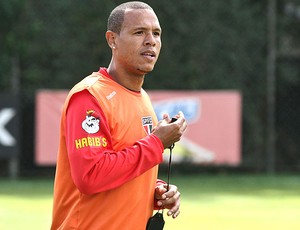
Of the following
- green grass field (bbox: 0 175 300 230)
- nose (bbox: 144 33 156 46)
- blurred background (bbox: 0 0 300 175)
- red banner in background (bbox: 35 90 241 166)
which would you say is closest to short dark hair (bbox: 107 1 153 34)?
nose (bbox: 144 33 156 46)

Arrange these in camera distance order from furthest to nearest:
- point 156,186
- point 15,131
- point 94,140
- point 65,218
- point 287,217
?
1. point 15,131
2. point 287,217
3. point 156,186
4. point 65,218
5. point 94,140

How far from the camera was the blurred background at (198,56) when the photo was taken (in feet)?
51.2

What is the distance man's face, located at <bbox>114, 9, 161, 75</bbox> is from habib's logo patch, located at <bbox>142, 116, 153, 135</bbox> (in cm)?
23

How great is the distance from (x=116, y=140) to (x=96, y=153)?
18cm

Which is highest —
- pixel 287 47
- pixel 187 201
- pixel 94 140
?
pixel 287 47

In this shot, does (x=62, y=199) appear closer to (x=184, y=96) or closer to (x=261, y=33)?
(x=184, y=96)

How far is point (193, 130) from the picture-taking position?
1519 cm

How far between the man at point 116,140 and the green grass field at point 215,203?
501cm

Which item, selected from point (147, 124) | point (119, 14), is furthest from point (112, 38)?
point (147, 124)

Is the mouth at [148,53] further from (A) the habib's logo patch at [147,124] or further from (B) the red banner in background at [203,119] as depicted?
(B) the red banner in background at [203,119]

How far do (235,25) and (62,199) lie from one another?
12829mm

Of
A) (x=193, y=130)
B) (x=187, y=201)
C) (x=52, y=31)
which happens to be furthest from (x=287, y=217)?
(x=52, y=31)

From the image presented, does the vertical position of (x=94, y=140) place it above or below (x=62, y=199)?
above

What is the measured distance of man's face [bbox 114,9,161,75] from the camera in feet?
12.2
